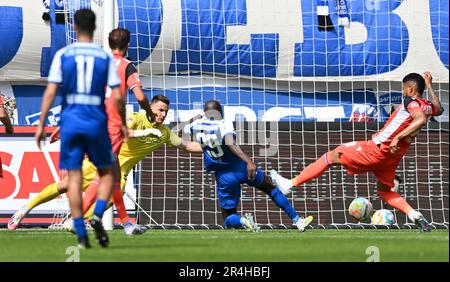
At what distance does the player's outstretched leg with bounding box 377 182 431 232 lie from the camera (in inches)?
499

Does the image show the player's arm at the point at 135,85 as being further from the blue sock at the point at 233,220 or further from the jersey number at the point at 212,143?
the blue sock at the point at 233,220

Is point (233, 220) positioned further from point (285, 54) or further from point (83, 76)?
point (285, 54)

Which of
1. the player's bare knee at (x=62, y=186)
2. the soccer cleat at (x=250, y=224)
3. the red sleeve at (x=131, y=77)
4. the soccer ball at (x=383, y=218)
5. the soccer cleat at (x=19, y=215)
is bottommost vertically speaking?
the soccer ball at (x=383, y=218)

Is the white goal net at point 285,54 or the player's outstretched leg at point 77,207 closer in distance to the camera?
the player's outstretched leg at point 77,207

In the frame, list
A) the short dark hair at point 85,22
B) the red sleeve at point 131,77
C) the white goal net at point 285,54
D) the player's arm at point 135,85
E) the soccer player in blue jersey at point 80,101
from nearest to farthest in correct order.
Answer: the soccer player in blue jersey at point 80,101
the short dark hair at point 85,22
the player's arm at point 135,85
the red sleeve at point 131,77
the white goal net at point 285,54

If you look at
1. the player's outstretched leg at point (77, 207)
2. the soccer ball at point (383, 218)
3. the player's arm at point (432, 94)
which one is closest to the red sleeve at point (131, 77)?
the player's outstretched leg at point (77, 207)

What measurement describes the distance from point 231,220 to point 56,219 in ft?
11.2

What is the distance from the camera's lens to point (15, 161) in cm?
1605

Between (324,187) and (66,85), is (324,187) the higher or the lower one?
the lower one

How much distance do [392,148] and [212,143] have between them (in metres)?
2.44

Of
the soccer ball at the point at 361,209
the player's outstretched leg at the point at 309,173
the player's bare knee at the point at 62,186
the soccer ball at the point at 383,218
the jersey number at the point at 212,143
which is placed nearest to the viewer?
the player's bare knee at the point at 62,186

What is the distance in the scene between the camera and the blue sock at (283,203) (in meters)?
13.3
